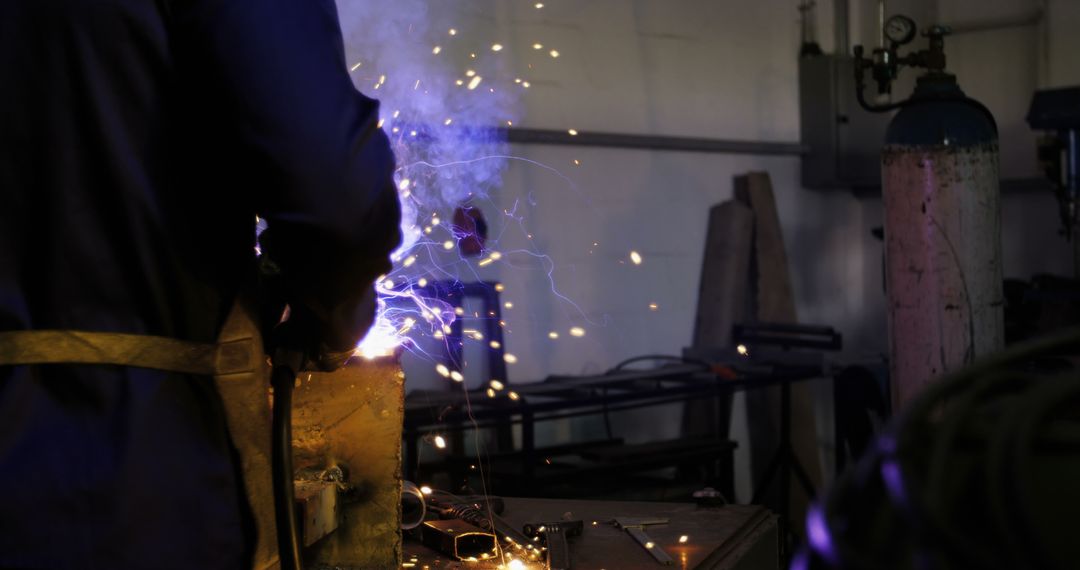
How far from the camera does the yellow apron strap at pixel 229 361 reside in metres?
1.01

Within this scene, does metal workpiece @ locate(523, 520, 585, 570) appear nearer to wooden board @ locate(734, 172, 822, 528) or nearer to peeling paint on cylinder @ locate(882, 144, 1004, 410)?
peeling paint on cylinder @ locate(882, 144, 1004, 410)

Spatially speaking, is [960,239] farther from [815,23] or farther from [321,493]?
[815,23]

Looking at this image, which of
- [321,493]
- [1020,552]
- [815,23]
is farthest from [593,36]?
[1020,552]

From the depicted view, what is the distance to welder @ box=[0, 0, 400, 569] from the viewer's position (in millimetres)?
1000

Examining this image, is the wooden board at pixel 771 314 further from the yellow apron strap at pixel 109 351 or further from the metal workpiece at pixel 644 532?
the yellow apron strap at pixel 109 351

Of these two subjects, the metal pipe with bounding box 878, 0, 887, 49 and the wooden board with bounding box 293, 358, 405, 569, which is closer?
the wooden board with bounding box 293, 358, 405, 569

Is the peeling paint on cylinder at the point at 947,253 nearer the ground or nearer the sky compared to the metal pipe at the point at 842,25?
nearer the ground

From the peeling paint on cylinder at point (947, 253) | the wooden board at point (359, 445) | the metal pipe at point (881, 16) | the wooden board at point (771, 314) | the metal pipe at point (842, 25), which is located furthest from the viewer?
the metal pipe at point (842, 25)

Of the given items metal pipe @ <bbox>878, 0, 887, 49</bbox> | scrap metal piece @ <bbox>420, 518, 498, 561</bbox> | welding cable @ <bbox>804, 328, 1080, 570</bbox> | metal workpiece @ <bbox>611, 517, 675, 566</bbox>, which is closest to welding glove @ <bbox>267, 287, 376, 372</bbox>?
scrap metal piece @ <bbox>420, 518, 498, 561</bbox>

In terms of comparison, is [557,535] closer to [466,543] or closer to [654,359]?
[466,543]

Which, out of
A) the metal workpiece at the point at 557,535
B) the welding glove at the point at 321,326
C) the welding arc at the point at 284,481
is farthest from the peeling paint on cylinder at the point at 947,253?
the welding arc at the point at 284,481

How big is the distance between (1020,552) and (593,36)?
3.70 metres

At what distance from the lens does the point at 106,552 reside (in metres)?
1.00

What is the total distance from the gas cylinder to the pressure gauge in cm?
56
